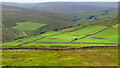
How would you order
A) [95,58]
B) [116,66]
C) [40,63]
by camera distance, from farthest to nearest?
[95,58], [40,63], [116,66]

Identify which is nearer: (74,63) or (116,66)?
(116,66)

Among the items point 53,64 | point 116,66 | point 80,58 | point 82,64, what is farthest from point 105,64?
point 53,64

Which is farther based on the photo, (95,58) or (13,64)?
(95,58)

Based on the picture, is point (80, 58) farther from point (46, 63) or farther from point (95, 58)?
point (46, 63)

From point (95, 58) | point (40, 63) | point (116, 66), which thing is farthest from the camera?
point (95, 58)

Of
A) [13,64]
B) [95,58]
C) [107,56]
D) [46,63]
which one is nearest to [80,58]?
[95,58]

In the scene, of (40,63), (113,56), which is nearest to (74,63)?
(40,63)

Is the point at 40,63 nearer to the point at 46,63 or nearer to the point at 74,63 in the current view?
the point at 46,63

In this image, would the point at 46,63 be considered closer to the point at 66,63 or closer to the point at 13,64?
the point at 66,63
